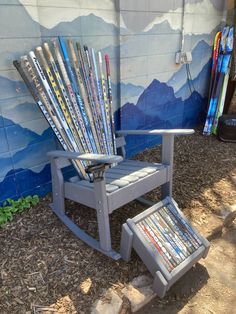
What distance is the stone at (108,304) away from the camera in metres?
1.68

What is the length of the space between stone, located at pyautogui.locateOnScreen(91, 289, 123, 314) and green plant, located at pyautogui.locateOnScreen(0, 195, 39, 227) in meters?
1.00

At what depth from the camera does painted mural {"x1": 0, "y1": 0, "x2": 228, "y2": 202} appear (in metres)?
2.15

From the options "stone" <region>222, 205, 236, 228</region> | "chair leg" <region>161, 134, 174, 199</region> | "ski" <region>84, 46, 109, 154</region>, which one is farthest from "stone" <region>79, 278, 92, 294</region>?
"stone" <region>222, 205, 236, 228</region>

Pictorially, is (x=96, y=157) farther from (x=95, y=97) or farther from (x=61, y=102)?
(x=95, y=97)

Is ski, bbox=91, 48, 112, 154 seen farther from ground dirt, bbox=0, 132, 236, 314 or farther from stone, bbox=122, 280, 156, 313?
stone, bbox=122, 280, 156, 313

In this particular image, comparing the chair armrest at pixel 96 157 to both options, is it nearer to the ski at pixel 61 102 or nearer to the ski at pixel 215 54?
the ski at pixel 61 102

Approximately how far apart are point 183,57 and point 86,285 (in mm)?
2843

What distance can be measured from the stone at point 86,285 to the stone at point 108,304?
0.11 metres

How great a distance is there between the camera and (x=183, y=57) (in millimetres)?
3588

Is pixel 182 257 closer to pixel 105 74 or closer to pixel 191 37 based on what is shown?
pixel 105 74

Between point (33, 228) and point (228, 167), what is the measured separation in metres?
2.20

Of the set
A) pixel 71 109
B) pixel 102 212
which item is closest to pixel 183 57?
pixel 71 109

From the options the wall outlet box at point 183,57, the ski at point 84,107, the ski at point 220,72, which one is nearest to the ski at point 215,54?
the ski at point 220,72

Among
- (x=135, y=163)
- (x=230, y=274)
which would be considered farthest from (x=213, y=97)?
(x=230, y=274)
